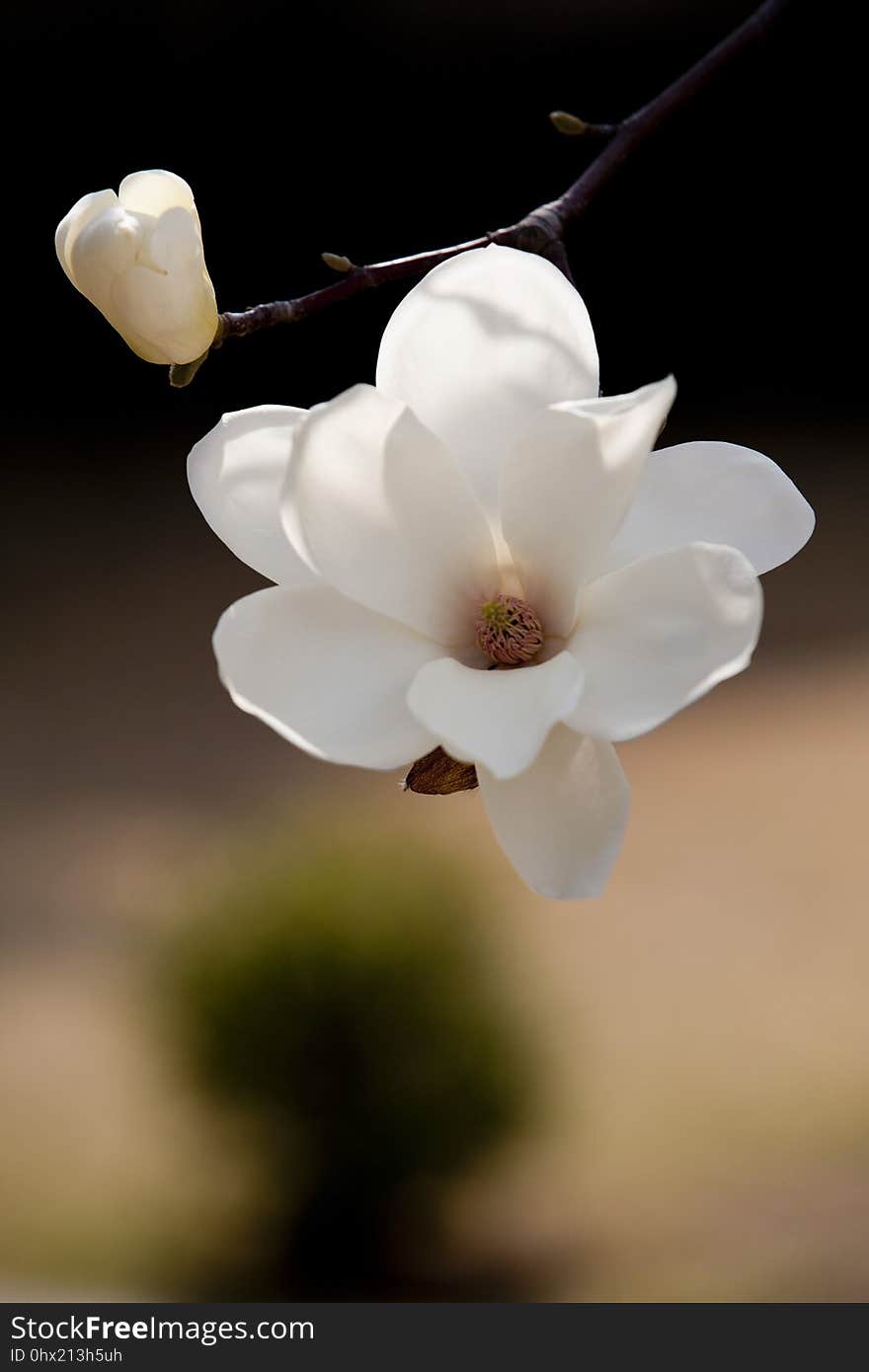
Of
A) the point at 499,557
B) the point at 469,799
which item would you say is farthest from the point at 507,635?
the point at 469,799

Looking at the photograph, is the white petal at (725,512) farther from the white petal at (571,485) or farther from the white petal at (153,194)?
the white petal at (153,194)

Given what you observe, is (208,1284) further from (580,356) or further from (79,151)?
(79,151)

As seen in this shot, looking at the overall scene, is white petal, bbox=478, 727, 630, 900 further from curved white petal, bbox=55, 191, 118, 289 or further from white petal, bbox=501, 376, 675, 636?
curved white petal, bbox=55, 191, 118, 289

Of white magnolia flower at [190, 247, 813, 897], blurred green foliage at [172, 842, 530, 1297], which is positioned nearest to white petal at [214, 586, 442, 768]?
white magnolia flower at [190, 247, 813, 897]

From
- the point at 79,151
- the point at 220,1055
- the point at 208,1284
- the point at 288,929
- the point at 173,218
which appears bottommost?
the point at 208,1284

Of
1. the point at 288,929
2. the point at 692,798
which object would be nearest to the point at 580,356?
the point at 288,929

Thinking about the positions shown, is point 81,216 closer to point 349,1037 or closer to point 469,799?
point 349,1037

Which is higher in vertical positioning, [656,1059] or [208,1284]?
[656,1059]
